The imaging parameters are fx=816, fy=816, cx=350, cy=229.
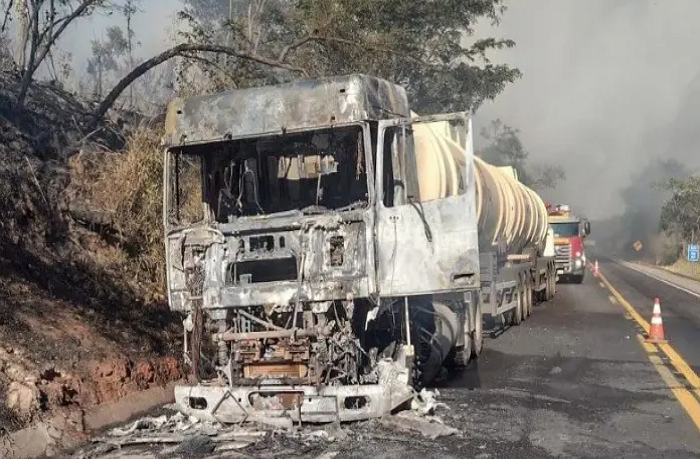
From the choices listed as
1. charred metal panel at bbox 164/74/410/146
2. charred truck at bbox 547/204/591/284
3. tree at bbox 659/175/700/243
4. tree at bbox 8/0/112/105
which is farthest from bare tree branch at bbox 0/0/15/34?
tree at bbox 659/175/700/243

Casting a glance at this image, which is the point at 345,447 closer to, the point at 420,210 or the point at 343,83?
the point at 420,210

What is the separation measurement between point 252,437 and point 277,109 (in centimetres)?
301

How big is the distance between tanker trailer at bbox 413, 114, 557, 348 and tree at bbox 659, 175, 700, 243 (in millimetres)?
39616

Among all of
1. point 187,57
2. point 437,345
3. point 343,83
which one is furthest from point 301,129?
point 187,57

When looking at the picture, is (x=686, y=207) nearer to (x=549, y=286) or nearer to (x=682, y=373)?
(x=549, y=286)

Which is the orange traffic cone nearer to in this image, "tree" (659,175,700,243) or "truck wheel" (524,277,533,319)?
"truck wheel" (524,277,533,319)

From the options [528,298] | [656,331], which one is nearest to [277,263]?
[656,331]

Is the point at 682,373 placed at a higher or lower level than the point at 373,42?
lower

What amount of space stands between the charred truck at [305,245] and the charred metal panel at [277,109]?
0.04 ft

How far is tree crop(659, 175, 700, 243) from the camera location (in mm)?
57188

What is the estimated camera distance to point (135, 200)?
11.8 m

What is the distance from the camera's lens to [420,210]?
7531 mm

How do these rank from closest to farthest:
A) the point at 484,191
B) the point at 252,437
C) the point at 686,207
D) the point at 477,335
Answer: the point at 252,437
the point at 477,335
the point at 484,191
the point at 686,207

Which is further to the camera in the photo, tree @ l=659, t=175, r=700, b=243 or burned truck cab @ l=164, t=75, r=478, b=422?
tree @ l=659, t=175, r=700, b=243
